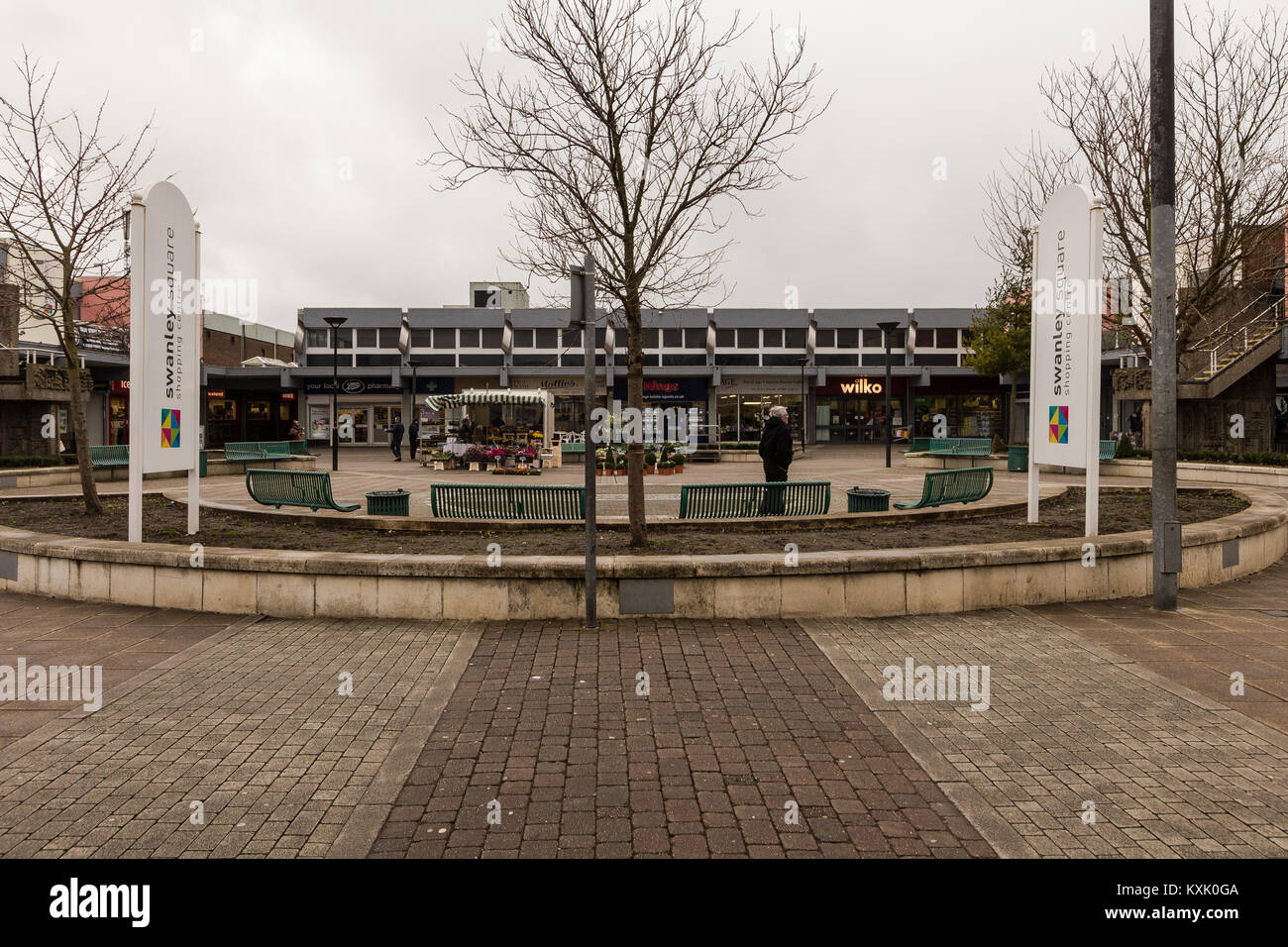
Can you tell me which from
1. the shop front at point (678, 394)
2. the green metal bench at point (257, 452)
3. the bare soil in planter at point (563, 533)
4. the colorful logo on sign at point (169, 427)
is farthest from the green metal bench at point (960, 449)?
the colorful logo on sign at point (169, 427)

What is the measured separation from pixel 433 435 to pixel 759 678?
36171 mm

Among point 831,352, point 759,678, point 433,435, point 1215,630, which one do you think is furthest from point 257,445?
point 831,352

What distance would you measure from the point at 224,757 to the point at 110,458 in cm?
1787

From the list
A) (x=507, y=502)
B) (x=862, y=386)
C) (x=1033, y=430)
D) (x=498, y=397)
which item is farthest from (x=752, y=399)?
(x=507, y=502)

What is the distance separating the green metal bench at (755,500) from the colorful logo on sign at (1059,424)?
2.73 metres

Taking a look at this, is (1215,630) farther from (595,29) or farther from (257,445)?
(257,445)

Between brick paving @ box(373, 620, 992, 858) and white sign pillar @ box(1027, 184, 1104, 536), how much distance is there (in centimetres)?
533

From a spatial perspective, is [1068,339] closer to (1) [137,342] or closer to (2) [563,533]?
(2) [563,533]

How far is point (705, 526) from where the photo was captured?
33.3 ft

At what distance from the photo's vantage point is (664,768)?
13.0 feet

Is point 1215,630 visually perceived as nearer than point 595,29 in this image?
Yes

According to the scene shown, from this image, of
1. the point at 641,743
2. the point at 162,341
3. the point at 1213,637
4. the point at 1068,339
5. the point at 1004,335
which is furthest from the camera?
the point at 1004,335

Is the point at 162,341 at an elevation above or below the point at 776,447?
above

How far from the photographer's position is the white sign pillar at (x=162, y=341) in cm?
853
